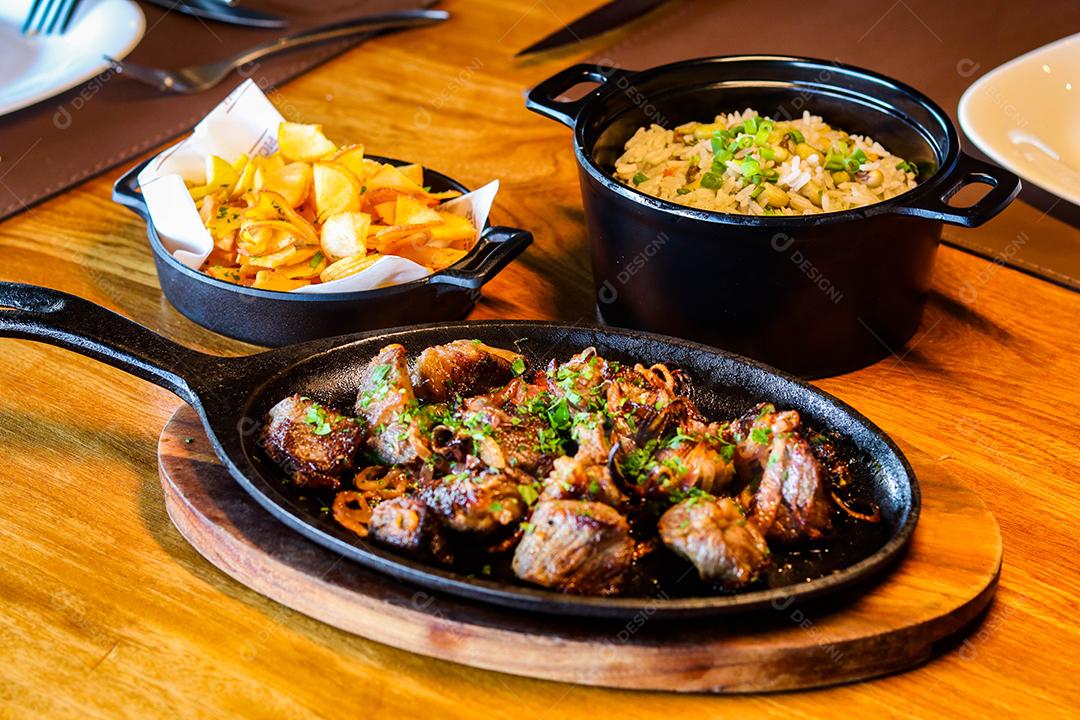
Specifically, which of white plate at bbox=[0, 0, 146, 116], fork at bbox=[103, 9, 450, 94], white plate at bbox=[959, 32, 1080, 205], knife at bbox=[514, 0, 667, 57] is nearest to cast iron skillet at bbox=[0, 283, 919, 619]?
white plate at bbox=[959, 32, 1080, 205]

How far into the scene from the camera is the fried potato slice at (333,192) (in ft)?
6.89

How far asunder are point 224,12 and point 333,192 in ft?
4.73

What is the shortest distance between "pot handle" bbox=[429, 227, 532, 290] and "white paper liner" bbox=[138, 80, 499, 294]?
0.06m

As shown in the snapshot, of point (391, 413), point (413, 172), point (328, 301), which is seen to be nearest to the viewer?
point (391, 413)

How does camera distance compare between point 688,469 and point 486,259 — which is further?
point 486,259

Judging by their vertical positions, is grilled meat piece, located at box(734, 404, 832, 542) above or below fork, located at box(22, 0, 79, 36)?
below

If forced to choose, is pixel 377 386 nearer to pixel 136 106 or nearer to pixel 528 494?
pixel 528 494

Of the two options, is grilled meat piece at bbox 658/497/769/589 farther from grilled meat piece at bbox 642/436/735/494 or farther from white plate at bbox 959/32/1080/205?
white plate at bbox 959/32/1080/205

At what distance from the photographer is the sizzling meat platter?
1.37 meters

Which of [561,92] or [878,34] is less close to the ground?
[561,92]

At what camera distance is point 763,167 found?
2.01 m

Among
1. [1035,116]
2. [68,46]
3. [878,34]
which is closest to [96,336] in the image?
[68,46]

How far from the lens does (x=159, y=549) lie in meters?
1.59

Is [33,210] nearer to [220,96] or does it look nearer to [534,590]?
[220,96]
